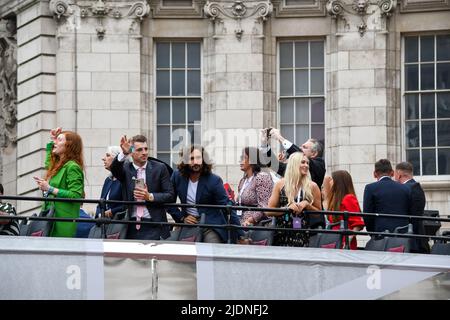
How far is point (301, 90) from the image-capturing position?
41.8m

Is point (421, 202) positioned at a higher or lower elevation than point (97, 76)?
lower

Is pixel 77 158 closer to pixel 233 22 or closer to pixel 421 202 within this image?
pixel 421 202

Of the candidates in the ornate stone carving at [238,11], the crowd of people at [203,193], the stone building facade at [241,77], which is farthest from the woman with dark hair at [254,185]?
the ornate stone carving at [238,11]

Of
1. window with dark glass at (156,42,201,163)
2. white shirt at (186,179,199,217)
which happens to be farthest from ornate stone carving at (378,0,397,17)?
white shirt at (186,179,199,217)

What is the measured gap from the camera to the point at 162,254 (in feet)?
90.5

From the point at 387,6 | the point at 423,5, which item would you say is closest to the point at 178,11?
the point at 387,6

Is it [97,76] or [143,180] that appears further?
[97,76]

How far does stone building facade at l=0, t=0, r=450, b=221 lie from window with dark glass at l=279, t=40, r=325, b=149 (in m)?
0.02

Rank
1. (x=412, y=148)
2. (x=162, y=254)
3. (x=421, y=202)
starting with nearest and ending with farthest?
(x=162, y=254) < (x=421, y=202) < (x=412, y=148)

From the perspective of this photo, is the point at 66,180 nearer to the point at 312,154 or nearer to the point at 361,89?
the point at 312,154

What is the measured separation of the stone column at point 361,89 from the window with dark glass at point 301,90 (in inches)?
11.6

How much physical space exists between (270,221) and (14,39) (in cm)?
1556

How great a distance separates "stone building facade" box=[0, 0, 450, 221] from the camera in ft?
Answer: 136

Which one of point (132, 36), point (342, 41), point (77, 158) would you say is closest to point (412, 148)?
point (342, 41)
